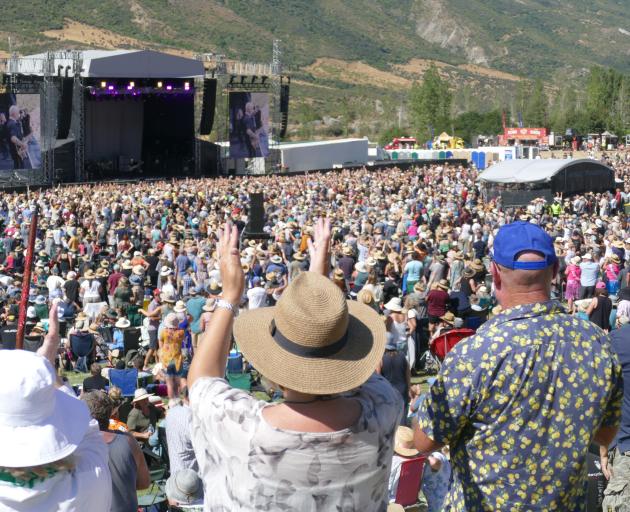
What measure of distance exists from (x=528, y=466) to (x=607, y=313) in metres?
8.85

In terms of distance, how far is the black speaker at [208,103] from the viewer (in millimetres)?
42781

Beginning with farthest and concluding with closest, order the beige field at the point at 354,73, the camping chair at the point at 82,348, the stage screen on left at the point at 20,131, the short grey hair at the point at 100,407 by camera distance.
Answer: the beige field at the point at 354,73
the stage screen on left at the point at 20,131
the camping chair at the point at 82,348
the short grey hair at the point at 100,407

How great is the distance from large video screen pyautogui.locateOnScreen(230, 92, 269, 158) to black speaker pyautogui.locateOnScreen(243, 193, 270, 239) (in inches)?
835

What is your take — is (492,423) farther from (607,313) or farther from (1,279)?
(1,279)

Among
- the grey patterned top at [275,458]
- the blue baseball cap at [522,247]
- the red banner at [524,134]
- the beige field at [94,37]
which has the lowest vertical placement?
the red banner at [524,134]

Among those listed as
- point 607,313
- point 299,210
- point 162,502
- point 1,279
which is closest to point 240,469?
point 162,502

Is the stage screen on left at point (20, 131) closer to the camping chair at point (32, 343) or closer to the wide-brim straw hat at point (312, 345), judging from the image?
the camping chair at point (32, 343)

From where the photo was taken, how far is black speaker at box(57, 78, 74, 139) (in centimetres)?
3741

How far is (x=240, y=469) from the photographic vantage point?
103 inches

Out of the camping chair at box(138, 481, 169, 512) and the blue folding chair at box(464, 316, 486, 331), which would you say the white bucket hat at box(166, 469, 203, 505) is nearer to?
the camping chair at box(138, 481, 169, 512)

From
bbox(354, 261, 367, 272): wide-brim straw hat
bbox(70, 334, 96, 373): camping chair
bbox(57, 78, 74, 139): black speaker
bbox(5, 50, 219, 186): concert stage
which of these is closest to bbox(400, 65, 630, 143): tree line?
bbox(5, 50, 219, 186): concert stage

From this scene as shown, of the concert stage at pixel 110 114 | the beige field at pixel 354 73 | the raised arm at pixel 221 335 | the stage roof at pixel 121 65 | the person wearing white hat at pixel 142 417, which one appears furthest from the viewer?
the beige field at pixel 354 73

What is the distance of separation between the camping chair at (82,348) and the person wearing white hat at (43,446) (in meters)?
9.05

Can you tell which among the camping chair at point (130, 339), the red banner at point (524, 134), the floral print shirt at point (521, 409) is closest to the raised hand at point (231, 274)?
the floral print shirt at point (521, 409)
